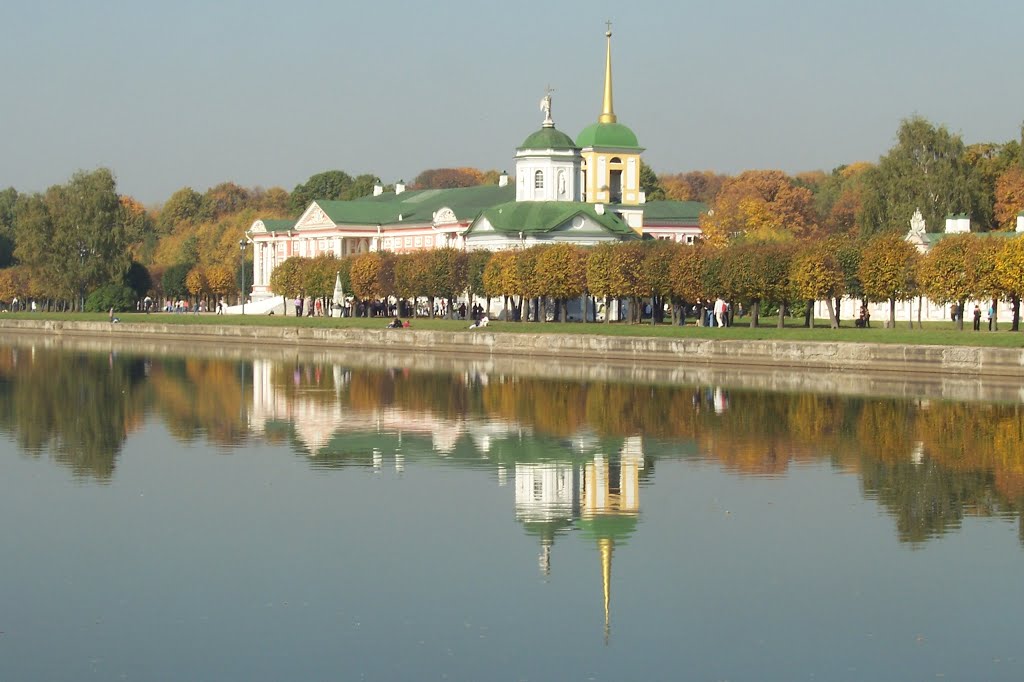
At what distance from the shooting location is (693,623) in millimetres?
13500

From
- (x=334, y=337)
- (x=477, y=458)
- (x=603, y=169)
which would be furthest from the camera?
(x=603, y=169)

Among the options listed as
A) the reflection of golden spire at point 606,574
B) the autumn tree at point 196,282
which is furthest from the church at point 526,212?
the reflection of golden spire at point 606,574

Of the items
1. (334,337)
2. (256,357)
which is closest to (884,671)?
(256,357)

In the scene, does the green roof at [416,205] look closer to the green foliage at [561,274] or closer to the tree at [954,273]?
the green foliage at [561,274]

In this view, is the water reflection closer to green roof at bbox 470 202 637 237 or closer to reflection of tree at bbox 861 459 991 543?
reflection of tree at bbox 861 459 991 543

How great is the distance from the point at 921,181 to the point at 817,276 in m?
30.2

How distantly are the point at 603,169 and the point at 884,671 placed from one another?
3401 inches

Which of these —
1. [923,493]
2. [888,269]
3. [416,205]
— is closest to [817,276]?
[888,269]

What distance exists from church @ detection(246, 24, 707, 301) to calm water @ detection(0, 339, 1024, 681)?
5234cm

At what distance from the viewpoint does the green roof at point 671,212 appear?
339 feet

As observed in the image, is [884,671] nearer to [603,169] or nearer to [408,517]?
[408,517]

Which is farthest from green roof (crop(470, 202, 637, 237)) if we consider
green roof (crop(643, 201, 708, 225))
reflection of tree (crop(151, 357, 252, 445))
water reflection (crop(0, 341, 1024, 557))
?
water reflection (crop(0, 341, 1024, 557))

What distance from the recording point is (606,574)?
1526 centimetres

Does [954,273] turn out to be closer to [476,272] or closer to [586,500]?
[476,272]
